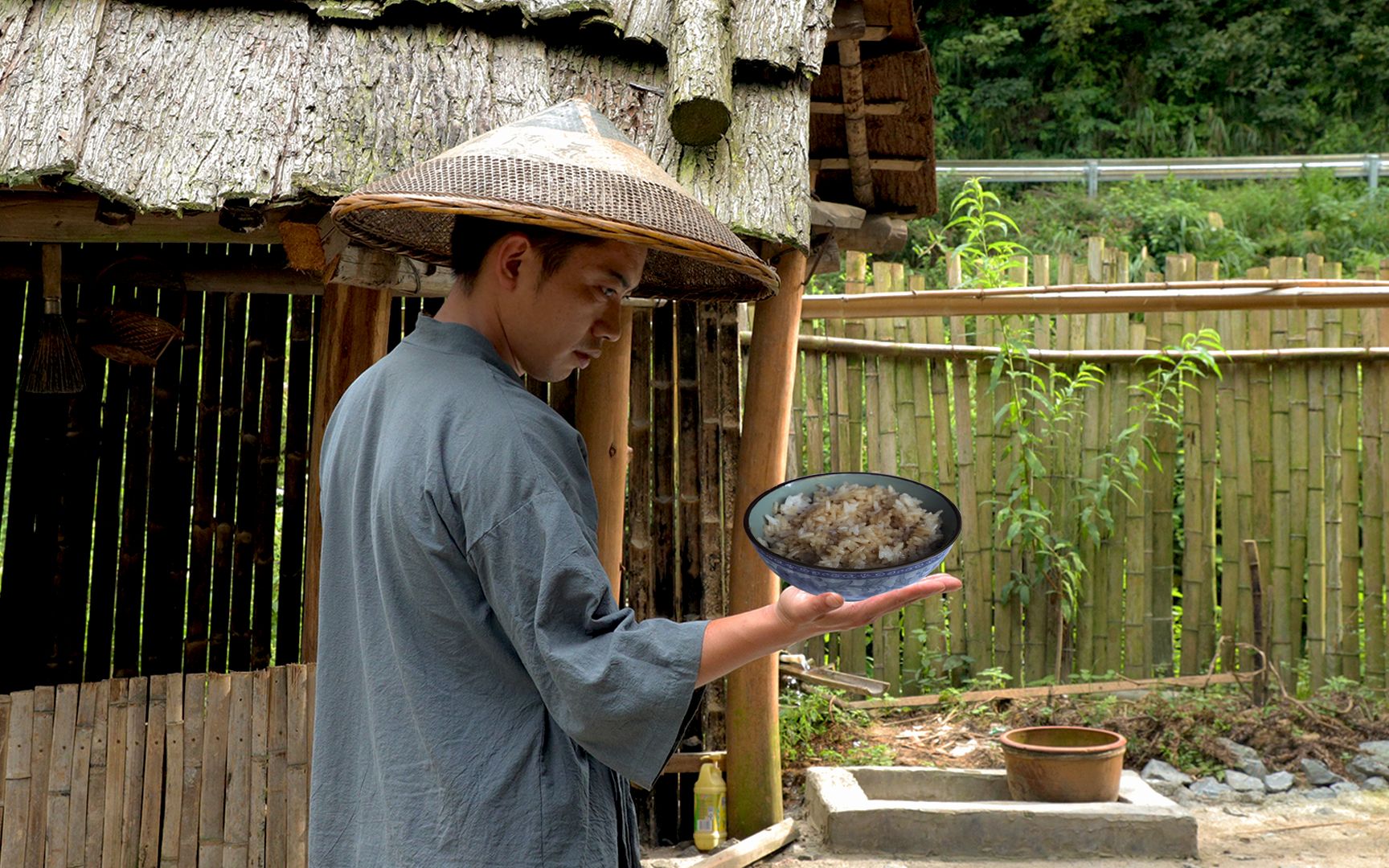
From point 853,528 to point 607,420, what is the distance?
2226 mm

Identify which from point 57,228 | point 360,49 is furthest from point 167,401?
point 360,49

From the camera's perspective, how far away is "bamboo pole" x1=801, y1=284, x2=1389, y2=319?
546 centimetres

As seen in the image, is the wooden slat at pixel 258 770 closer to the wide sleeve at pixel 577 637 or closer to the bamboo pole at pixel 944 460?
the wide sleeve at pixel 577 637

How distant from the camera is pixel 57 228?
3.63 m

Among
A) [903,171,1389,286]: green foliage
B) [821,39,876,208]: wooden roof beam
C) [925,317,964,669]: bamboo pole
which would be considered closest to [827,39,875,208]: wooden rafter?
[821,39,876,208]: wooden roof beam

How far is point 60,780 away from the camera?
3.25m

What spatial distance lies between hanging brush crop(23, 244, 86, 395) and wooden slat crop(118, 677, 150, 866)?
1.31 m

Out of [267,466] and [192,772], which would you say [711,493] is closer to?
[267,466]

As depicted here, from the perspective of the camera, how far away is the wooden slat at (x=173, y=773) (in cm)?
333

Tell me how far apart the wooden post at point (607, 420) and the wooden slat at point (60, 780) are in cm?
159

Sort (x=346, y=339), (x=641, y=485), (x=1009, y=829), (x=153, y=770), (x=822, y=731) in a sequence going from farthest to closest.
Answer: (x=822, y=731) → (x=641, y=485) → (x=1009, y=829) → (x=346, y=339) → (x=153, y=770)

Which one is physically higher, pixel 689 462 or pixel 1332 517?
pixel 689 462

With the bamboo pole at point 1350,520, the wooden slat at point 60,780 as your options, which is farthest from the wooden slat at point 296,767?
the bamboo pole at point 1350,520

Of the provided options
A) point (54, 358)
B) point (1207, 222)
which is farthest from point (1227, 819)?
point (1207, 222)
